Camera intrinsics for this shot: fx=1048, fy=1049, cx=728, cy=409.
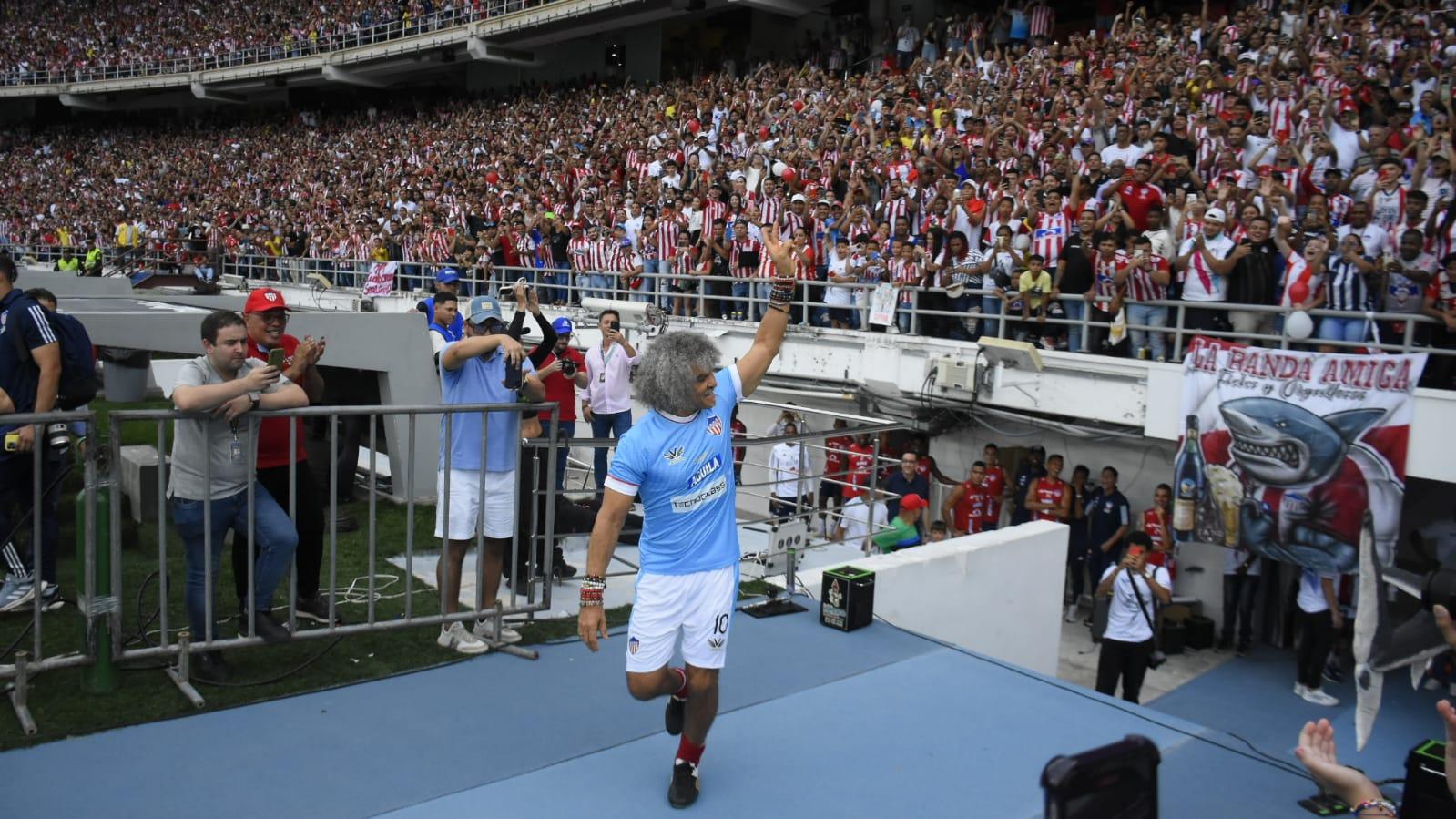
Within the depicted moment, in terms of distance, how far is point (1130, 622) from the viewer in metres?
7.83

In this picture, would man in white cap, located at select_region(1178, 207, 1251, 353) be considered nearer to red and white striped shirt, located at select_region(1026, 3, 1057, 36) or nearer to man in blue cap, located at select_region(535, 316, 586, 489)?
man in blue cap, located at select_region(535, 316, 586, 489)

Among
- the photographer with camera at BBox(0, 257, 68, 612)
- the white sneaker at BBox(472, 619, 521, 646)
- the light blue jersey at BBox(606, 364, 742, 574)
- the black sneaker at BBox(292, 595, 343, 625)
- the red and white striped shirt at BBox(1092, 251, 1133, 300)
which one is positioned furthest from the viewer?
the red and white striped shirt at BBox(1092, 251, 1133, 300)

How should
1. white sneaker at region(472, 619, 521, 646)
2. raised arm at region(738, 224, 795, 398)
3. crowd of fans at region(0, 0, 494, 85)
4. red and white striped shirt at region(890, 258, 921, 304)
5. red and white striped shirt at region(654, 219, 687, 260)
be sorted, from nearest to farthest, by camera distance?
raised arm at region(738, 224, 795, 398) < white sneaker at region(472, 619, 521, 646) < red and white striped shirt at region(890, 258, 921, 304) < red and white striped shirt at region(654, 219, 687, 260) < crowd of fans at region(0, 0, 494, 85)

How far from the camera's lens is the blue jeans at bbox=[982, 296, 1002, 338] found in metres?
11.5

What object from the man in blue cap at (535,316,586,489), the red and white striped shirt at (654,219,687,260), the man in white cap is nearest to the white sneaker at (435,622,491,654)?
the man in blue cap at (535,316,586,489)

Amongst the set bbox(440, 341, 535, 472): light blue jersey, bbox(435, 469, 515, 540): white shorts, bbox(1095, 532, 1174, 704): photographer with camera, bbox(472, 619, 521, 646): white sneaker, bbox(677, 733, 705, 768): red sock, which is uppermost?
bbox(440, 341, 535, 472): light blue jersey

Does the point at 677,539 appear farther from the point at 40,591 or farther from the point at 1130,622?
the point at 1130,622

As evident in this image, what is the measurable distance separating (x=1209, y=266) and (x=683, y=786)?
7965 millimetres

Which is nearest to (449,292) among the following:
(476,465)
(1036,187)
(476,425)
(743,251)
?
(476,425)

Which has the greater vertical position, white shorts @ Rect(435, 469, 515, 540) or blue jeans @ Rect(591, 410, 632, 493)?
white shorts @ Rect(435, 469, 515, 540)

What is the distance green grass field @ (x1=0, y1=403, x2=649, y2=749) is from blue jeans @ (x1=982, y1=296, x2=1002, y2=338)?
6639 mm

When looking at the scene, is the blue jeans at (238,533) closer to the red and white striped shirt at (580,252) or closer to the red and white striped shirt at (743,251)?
the red and white striped shirt at (743,251)

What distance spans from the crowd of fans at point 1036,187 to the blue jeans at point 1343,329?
2cm

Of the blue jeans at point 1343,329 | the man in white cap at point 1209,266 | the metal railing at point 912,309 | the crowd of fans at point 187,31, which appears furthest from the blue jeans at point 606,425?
the crowd of fans at point 187,31
